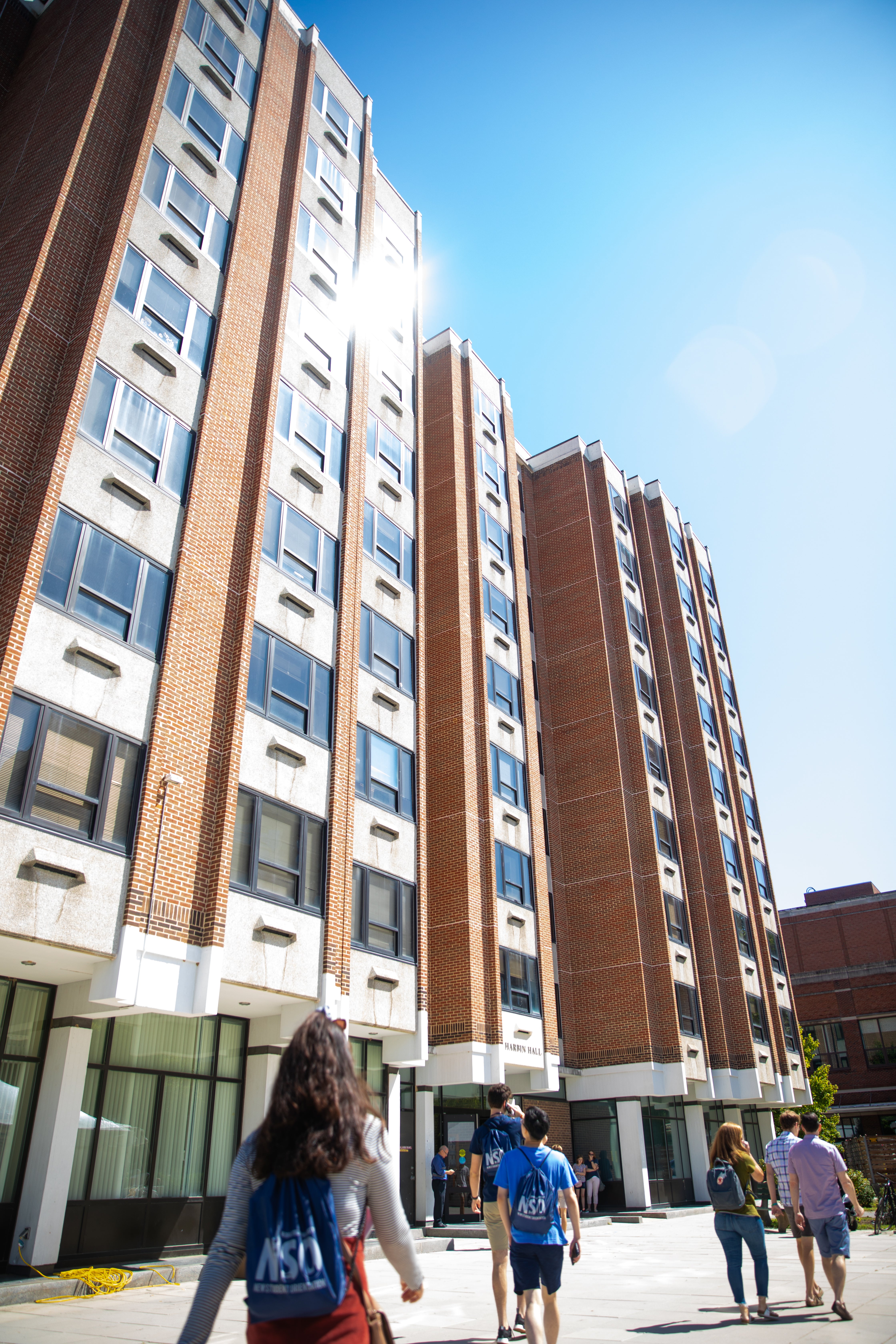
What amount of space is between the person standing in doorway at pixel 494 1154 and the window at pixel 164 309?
47.0 ft

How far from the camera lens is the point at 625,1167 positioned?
85.6 feet

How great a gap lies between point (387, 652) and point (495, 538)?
34.3 feet

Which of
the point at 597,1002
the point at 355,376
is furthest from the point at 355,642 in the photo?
the point at 597,1002

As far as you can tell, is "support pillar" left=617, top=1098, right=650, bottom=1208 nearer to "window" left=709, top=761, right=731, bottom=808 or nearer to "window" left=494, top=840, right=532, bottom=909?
"window" left=494, top=840, right=532, bottom=909

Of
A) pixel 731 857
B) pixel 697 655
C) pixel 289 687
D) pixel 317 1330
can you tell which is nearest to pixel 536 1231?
pixel 317 1330

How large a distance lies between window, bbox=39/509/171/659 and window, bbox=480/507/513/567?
15908 millimetres

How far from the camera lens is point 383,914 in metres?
18.6

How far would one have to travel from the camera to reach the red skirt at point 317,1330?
8.50 feet

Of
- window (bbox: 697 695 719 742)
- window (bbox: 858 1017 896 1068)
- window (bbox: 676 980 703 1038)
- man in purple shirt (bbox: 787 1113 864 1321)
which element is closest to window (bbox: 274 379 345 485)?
man in purple shirt (bbox: 787 1113 864 1321)

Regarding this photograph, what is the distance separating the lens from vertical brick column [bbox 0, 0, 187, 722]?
13125mm

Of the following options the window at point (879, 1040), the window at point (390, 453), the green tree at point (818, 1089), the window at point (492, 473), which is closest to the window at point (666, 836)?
the green tree at point (818, 1089)

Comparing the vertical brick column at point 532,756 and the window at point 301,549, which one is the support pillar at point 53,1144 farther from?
the vertical brick column at point 532,756

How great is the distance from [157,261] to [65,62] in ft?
19.0

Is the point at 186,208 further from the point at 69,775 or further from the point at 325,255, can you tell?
the point at 69,775
